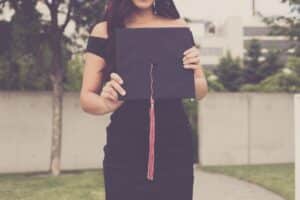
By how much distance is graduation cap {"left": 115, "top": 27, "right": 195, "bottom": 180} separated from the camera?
5.60ft

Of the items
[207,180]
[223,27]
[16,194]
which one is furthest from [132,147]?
[223,27]

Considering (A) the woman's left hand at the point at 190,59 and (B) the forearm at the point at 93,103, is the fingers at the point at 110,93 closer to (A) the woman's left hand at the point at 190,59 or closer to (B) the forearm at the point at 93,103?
(B) the forearm at the point at 93,103

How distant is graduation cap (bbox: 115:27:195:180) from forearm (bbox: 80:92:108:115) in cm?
10

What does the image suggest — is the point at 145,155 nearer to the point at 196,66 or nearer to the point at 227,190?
the point at 196,66

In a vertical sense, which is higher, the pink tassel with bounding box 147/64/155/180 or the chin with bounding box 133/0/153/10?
the chin with bounding box 133/0/153/10

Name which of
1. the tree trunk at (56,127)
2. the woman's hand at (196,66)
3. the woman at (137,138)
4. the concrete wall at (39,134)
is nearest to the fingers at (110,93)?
the woman at (137,138)

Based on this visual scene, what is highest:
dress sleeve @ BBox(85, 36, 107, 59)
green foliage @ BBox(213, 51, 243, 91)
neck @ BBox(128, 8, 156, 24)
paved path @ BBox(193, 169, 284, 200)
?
neck @ BBox(128, 8, 156, 24)

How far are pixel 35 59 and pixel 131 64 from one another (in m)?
9.75

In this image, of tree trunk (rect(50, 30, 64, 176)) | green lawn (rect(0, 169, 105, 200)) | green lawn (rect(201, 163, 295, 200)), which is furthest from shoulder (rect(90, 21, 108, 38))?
tree trunk (rect(50, 30, 64, 176))

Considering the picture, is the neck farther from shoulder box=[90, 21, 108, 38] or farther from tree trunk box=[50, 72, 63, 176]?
tree trunk box=[50, 72, 63, 176]

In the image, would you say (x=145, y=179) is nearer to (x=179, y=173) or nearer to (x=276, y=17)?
(x=179, y=173)

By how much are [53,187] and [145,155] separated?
772 cm

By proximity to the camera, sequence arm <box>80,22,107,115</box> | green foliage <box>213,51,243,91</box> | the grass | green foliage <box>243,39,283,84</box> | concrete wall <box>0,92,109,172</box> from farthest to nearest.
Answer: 1. green foliage <box>243,39,283,84</box>
2. green foliage <box>213,51,243,91</box>
3. concrete wall <box>0,92,109,172</box>
4. the grass
5. arm <box>80,22,107,115</box>

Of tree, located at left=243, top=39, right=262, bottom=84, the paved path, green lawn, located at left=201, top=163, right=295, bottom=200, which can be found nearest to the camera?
the paved path
